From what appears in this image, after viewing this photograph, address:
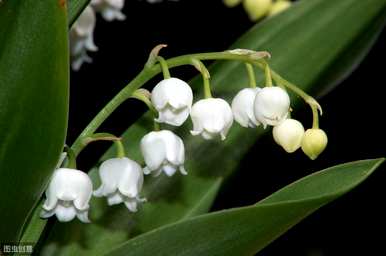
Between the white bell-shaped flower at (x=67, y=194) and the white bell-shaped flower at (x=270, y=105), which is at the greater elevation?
the white bell-shaped flower at (x=270, y=105)

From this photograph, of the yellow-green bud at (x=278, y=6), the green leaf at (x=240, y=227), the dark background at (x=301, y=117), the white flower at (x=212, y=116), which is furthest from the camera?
the dark background at (x=301, y=117)

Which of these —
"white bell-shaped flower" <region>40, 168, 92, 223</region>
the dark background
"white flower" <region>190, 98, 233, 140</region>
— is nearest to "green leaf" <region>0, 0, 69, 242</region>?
"white bell-shaped flower" <region>40, 168, 92, 223</region>

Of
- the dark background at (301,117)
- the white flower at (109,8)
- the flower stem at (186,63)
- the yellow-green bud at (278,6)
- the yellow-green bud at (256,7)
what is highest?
the flower stem at (186,63)

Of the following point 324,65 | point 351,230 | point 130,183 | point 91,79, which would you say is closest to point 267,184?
point 351,230

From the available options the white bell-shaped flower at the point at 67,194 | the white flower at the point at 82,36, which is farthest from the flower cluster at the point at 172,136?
the white flower at the point at 82,36

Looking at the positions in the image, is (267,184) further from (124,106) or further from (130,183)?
(130,183)

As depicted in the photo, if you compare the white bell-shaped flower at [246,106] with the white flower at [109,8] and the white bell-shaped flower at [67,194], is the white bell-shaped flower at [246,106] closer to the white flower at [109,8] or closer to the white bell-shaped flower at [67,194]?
the white bell-shaped flower at [67,194]

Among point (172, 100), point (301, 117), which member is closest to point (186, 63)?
point (172, 100)
